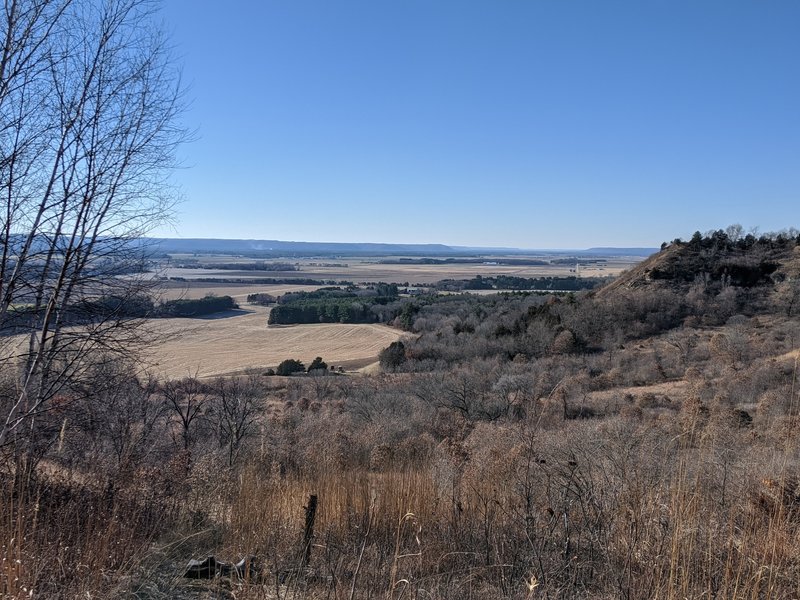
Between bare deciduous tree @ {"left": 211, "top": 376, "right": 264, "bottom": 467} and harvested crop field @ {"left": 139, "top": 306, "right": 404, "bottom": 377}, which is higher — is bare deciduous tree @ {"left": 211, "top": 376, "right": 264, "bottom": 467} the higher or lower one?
the higher one

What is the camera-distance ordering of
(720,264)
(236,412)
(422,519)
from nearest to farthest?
1. (422,519)
2. (236,412)
3. (720,264)

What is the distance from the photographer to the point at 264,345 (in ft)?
188

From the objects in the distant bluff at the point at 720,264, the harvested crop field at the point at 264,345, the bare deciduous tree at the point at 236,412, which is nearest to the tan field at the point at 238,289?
the harvested crop field at the point at 264,345

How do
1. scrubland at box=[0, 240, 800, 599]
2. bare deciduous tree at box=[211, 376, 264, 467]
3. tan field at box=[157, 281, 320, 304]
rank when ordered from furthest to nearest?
tan field at box=[157, 281, 320, 304] → bare deciduous tree at box=[211, 376, 264, 467] → scrubland at box=[0, 240, 800, 599]

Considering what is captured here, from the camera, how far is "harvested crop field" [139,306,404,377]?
46625 mm

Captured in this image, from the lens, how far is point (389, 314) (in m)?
69.8

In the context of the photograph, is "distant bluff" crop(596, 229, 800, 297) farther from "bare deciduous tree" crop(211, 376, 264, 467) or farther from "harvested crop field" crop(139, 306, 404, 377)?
"bare deciduous tree" crop(211, 376, 264, 467)

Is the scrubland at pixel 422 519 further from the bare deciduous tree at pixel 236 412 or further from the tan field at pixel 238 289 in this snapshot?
the tan field at pixel 238 289

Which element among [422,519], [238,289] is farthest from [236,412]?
[238,289]

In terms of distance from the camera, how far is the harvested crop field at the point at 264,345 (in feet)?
153

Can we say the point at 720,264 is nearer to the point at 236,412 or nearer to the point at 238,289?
the point at 236,412

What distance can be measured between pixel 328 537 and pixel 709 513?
2.83m

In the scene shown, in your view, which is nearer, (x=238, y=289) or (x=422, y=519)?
(x=422, y=519)

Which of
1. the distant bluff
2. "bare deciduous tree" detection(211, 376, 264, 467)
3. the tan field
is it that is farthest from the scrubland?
the tan field
